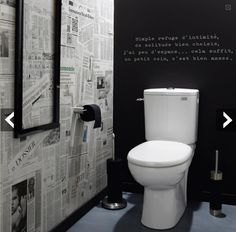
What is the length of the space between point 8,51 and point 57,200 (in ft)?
3.04

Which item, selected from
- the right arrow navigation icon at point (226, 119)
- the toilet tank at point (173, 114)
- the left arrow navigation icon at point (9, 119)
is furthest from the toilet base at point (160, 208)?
the left arrow navigation icon at point (9, 119)

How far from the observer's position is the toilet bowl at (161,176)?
2051 millimetres

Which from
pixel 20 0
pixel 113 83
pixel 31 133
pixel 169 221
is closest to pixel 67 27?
pixel 20 0

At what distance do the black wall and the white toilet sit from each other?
177 mm

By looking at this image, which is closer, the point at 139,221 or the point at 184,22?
the point at 139,221

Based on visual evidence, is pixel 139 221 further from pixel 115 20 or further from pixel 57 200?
pixel 115 20

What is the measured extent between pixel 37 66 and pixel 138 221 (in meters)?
1.21

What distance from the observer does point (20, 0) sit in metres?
1.59

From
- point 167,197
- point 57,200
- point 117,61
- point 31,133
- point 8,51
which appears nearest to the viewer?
point 8,51

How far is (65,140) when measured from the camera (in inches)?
84.5

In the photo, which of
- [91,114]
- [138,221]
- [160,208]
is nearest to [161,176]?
[160,208]

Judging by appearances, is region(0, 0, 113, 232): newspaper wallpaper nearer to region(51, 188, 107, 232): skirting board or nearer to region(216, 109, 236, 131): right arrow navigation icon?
A: region(51, 188, 107, 232): skirting board

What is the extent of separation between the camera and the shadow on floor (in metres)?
2.23

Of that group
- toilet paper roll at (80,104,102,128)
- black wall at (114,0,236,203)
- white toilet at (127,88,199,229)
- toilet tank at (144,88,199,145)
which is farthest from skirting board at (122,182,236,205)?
toilet paper roll at (80,104,102,128)
